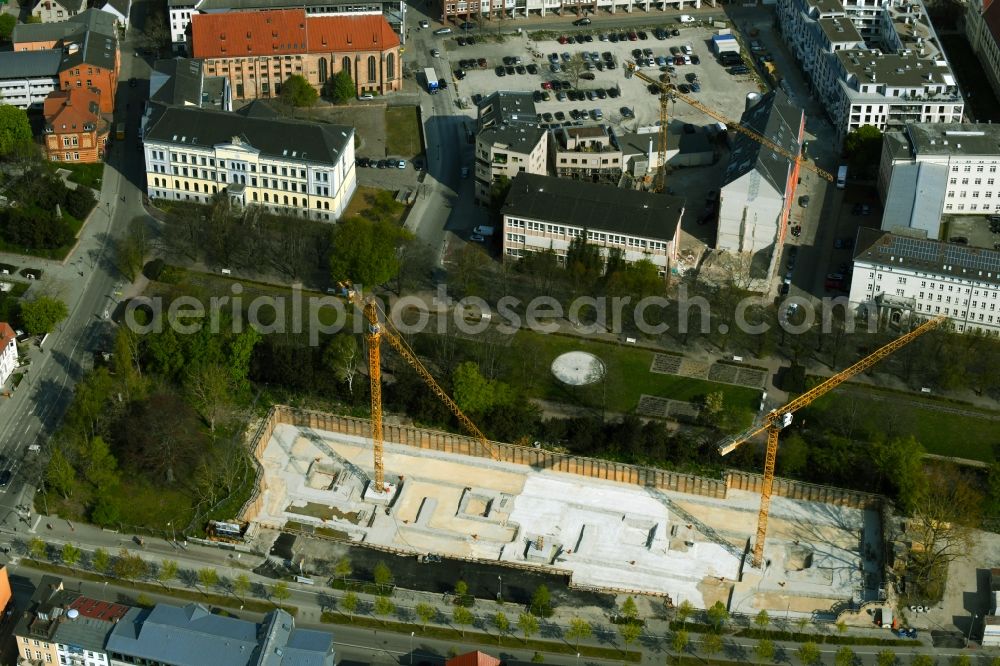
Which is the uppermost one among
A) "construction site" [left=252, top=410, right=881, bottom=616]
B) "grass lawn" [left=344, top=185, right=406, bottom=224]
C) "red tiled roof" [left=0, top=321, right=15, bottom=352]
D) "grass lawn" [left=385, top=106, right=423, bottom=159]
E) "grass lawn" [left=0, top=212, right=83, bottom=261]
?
"red tiled roof" [left=0, top=321, right=15, bottom=352]

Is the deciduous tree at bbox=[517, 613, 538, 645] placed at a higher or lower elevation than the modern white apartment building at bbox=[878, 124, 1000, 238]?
lower

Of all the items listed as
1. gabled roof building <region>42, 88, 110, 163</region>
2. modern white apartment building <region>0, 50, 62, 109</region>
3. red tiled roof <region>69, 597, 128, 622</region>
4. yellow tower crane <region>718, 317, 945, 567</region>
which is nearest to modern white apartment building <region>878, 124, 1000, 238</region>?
yellow tower crane <region>718, 317, 945, 567</region>

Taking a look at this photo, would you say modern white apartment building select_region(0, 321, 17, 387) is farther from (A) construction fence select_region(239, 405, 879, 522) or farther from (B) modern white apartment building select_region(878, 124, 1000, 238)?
(B) modern white apartment building select_region(878, 124, 1000, 238)

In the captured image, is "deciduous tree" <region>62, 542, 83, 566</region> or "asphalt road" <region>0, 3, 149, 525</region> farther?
"asphalt road" <region>0, 3, 149, 525</region>

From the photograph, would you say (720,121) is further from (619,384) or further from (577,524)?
(577,524)

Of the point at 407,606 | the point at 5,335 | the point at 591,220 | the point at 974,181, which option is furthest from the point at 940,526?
the point at 5,335

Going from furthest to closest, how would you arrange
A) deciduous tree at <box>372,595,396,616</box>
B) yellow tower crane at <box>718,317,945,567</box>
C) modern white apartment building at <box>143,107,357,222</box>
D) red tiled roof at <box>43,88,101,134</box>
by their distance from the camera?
red tiled roof at <box>43,88,101,134</box> < modern white apartment building at <box>143,107,357,222</box> < yellow tower crane at <box>718,317,945,567</box> < deciduous tree at <box>372,595,396,616</box>
